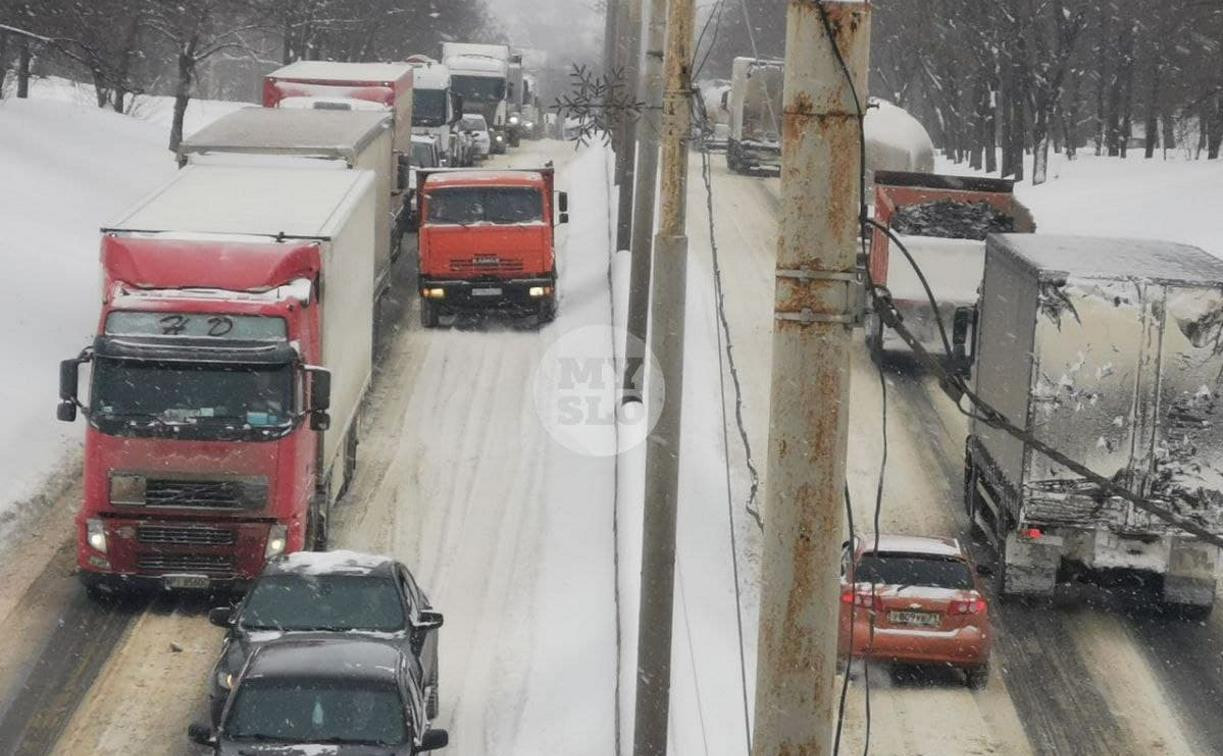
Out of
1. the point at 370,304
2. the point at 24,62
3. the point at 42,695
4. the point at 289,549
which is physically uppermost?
the point at 24,62

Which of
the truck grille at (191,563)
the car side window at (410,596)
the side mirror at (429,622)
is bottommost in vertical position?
the truck grille at (191,563)

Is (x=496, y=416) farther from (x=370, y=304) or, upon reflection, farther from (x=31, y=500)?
(x=31, y=500)

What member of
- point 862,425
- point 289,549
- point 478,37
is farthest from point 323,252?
point 478,37

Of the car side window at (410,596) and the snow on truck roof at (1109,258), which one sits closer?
the car side window at (410,596)

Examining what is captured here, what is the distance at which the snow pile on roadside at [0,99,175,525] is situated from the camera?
23594 mm

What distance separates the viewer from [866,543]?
18.4 m

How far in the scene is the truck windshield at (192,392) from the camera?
56.4 feet

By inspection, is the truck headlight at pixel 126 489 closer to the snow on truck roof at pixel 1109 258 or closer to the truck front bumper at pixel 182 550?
the truck front bumper at pixel 182 550

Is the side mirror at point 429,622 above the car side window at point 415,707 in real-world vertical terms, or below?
above

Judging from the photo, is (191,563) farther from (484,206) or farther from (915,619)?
(484,206)

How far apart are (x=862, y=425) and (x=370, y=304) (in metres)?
7.39

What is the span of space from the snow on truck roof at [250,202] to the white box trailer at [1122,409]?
23.6 feet

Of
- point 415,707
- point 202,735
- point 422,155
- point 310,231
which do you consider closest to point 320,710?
point 415,707

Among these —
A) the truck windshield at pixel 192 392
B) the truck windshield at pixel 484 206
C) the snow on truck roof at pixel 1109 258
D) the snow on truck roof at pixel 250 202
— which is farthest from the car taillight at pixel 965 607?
the truck windshield at pixel 484 206
